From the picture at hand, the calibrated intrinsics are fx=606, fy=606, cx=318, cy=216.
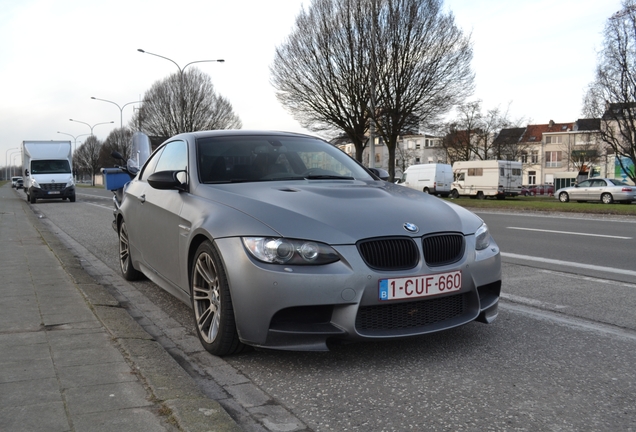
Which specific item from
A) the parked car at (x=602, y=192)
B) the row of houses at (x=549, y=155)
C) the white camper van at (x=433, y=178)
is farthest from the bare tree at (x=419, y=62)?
the row of houses at (x=549, y=155)

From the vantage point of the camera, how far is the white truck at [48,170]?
28.0 m

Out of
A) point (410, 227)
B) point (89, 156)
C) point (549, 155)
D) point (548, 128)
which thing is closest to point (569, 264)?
point (410, 227)

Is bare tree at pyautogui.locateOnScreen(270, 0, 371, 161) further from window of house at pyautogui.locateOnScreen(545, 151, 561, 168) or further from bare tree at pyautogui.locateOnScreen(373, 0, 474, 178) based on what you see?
window of house at pyautogui.locateOnScreen(545, 151, 561, 168)

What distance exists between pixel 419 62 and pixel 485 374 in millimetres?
29470

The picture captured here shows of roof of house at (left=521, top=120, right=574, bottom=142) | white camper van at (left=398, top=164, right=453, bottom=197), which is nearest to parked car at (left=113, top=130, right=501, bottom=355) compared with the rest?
white camper van at (left=398, top=164, right=453, bottom=197)

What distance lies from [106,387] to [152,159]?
11.3 ft

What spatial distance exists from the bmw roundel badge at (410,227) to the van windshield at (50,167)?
28.3 m

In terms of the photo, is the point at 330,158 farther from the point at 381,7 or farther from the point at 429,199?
the point at 381,7

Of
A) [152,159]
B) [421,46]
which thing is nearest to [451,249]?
[152,159]

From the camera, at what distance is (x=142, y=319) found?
16.0 ft

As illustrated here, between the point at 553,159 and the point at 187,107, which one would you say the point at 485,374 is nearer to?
the point at 187,107

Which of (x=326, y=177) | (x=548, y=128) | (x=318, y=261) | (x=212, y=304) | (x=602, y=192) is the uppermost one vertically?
(x=548, y=128)

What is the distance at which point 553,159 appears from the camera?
9375 centimetres

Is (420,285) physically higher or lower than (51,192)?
higher
